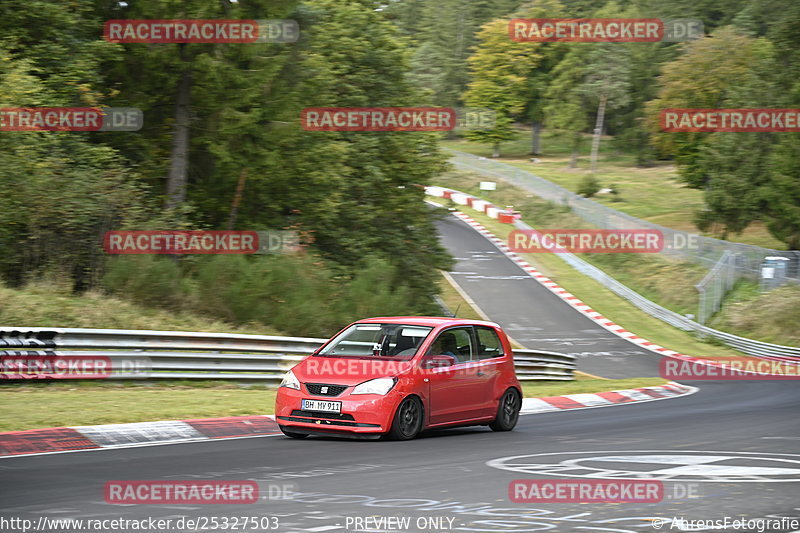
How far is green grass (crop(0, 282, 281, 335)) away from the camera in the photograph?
17891 millimetres

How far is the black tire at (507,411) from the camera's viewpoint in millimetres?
13937

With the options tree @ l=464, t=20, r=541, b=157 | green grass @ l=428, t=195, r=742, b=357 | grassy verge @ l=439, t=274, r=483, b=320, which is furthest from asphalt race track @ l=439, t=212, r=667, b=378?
tree @ l=464, t=20, r=541, b=157

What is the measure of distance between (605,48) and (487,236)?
42.3 metres

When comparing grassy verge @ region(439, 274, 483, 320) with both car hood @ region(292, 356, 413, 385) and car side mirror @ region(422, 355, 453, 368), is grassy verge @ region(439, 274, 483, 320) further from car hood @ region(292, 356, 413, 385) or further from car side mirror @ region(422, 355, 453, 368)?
car hood @ region(292, 356, 413, 385)

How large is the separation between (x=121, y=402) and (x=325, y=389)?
4069 millimetres

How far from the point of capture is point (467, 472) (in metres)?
9.62

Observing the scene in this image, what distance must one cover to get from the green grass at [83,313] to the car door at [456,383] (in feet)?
27.0

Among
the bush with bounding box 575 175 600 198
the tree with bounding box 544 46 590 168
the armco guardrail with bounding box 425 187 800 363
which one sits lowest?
the armco guardrail with bounding box 425 187 800 363

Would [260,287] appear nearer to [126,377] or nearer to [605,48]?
[126,377]

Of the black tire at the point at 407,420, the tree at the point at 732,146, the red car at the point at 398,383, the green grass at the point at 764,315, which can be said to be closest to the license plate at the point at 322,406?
the red car at the point at 398,383

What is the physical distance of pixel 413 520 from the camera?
23.3 feet

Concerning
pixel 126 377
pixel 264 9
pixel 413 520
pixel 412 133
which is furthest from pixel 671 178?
pixel 413 520

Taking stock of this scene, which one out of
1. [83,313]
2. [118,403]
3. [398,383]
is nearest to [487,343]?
[398,383]

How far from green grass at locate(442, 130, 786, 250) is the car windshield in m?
47.6
